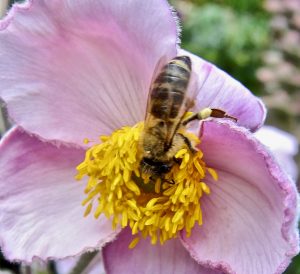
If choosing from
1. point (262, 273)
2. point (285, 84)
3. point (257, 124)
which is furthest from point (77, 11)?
point (285, 84)

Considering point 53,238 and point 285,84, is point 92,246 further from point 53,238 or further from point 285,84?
point 285,84

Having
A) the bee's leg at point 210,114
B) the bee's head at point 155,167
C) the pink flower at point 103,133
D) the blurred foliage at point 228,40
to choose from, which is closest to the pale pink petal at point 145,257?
the pink flower at point 103,133

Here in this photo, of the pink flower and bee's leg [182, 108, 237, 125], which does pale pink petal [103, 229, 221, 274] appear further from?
bee's leg [182, 108, 237, 125]

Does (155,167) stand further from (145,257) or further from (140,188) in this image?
(145,257)

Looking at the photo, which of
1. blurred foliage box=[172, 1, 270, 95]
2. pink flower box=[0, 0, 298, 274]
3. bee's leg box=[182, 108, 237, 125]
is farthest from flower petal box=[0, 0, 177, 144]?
blurred foliage box=[172, 1, 270, 95]

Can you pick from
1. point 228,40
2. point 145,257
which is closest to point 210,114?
point 145,257
